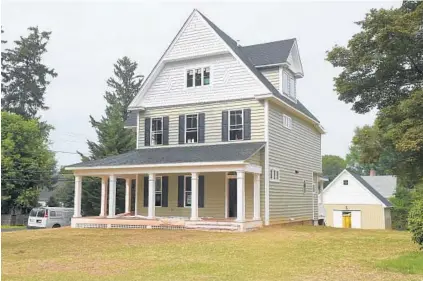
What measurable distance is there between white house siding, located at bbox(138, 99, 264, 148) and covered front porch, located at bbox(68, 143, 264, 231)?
59.9 inches

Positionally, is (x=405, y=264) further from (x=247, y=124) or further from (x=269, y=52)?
(x=269, y=52)

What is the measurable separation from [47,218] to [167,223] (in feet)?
39.9

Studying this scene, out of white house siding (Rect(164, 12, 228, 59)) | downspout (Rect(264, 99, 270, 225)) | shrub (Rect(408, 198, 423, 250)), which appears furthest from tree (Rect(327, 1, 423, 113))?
shrub (Rect(408, 198, 423, 250))

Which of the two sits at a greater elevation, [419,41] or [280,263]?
[419,41]

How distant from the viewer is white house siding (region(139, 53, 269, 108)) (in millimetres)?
21000

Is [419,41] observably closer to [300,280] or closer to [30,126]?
[300,280]

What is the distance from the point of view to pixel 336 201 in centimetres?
4309

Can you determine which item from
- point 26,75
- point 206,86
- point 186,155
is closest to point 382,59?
point 206,86

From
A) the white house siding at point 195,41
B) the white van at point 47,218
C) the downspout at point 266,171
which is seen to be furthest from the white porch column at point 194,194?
the white van at point 47,218

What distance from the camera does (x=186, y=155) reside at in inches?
786

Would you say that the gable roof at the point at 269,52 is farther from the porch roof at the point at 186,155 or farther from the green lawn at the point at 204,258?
the green lawn at the point at 204,258

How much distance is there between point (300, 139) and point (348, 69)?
492cm

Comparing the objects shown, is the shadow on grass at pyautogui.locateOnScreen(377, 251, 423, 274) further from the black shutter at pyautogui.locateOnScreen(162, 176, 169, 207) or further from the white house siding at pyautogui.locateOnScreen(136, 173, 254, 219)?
the black shutter at pyautogui.locateOnScreen(162, 176, 169, 207)

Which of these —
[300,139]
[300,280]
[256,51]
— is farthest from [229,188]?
[300,280]
